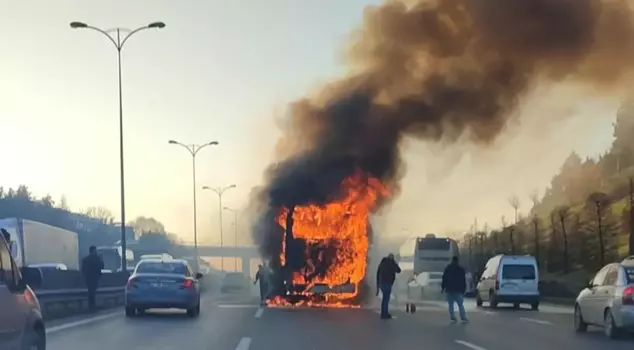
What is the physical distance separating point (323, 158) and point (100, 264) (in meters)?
12.4

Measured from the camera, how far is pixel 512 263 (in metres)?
36.0

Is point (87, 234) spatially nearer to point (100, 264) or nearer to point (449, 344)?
point (100, 264)

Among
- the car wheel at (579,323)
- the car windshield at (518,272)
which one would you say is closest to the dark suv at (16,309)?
the car wheel at (579,323)

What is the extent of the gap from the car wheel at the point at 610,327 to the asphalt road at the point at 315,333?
19 centimetres

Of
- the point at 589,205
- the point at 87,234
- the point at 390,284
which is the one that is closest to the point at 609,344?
the point at 390,284

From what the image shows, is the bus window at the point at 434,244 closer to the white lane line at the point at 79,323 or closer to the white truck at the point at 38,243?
the white truck at the point at 38,243

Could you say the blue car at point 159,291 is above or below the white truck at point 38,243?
below

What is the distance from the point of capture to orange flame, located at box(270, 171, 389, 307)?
34781 millimetres

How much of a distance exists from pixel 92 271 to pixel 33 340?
762 inches

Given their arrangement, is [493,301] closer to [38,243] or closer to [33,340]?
[38,243]

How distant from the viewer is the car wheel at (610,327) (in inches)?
812

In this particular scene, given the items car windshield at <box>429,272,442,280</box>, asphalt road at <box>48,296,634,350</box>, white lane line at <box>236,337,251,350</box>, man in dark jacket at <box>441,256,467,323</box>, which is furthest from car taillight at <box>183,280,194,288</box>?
car windshield at <box>429,272,442,280</box>

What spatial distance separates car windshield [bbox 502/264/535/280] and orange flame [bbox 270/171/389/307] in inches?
195

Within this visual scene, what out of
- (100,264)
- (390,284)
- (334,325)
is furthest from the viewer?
(100,264)
